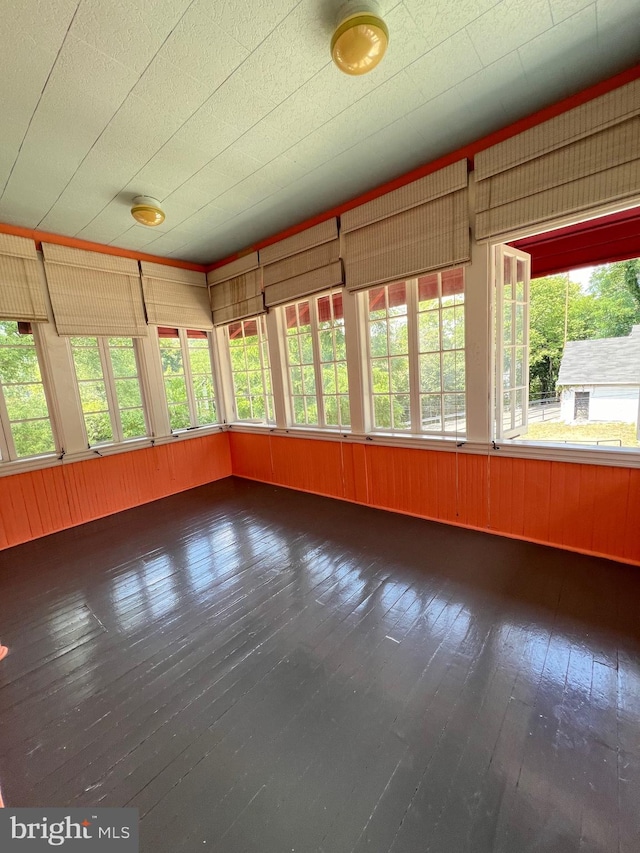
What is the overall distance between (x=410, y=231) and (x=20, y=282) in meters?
3.59

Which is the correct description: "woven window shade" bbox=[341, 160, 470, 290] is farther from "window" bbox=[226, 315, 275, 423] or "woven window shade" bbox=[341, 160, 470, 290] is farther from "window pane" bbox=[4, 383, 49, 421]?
"window pane" bbox=[4, 383, 49, 421]

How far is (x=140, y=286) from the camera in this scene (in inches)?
161

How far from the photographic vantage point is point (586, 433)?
2939 mm

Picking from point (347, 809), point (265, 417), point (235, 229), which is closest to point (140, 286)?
point (235, 229)

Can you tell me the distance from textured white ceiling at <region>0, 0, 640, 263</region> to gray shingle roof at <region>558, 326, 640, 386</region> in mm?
1855

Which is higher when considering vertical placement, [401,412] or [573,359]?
[573,359]

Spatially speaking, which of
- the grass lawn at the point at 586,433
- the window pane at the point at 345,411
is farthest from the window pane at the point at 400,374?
the grass lawn at the point at 586,433

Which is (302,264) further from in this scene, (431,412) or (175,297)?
(431,412)

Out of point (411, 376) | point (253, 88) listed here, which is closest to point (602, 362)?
point (411, 376)

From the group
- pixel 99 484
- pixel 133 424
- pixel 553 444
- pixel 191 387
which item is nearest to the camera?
pixel 553 444

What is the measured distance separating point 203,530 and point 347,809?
2573mm

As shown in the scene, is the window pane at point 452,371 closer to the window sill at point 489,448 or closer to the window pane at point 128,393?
the window sill at point 489,448

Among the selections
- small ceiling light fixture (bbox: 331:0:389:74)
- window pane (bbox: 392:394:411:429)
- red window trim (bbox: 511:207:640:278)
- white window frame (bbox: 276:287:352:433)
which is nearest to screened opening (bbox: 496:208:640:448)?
red window trim (bbox: 511:207:640:278)

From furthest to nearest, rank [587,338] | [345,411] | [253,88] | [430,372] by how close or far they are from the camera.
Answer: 1. [345,411]
2. [587,338]
3. [430,372]
4. [253,88]
